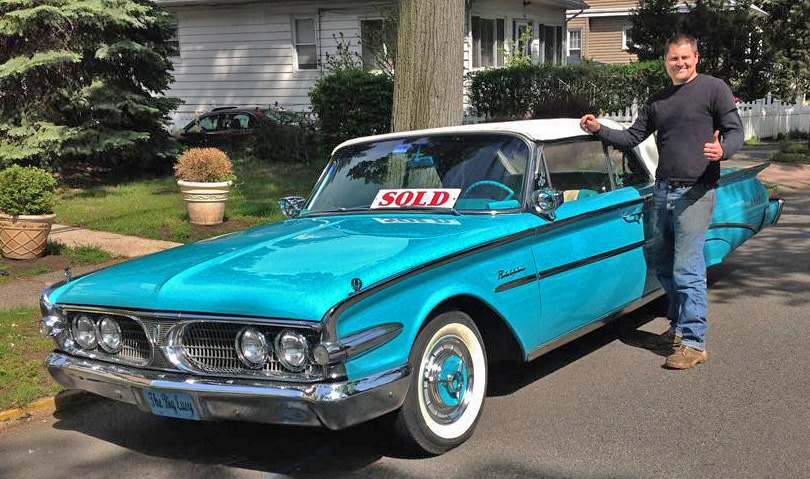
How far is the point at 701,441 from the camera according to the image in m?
4.03

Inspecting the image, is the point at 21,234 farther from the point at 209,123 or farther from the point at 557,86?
the point at 557,86

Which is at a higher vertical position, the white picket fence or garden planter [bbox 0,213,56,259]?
the white picket fence

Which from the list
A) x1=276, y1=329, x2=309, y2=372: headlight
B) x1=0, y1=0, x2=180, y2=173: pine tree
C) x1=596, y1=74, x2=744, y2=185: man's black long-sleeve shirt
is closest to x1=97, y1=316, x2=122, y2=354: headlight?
x1=276, y1=329, x2=309, y2=372: headlight

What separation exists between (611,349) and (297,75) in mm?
17077

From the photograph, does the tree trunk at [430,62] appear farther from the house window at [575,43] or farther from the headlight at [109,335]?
the house window at [575,43]

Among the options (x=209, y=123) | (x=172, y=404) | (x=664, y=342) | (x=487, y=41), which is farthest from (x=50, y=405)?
(x=487, y=41)

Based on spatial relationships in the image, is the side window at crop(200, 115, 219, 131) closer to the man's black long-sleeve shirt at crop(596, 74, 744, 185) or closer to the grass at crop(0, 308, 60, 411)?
the grass at crop(0, 308, 60, 411)

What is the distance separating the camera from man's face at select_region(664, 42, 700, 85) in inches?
200

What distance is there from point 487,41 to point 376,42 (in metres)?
4.01

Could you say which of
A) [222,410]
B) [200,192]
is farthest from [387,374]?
[200,192]

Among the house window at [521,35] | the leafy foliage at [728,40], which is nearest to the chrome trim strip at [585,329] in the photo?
the house window at [521,35]

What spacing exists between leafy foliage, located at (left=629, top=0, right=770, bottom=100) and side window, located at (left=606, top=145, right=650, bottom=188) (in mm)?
17617

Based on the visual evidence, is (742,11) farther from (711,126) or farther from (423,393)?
(423,393)

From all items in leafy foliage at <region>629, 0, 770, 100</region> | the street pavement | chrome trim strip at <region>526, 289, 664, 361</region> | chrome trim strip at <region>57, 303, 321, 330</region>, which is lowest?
the street pavement
